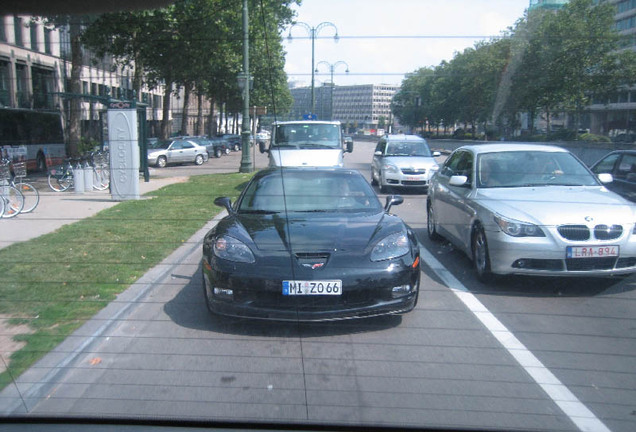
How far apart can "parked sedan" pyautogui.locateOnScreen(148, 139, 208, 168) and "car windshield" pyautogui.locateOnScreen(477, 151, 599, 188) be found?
23.2 m

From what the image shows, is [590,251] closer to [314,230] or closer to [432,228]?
[314,230]

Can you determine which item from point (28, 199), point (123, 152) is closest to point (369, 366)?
point (28, 199)

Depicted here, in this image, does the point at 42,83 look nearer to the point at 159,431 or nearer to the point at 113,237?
the point at 113,237

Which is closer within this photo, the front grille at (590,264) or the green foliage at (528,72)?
the front grille at (590,264)

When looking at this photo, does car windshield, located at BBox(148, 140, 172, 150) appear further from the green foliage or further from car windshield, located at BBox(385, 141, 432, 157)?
the green foliage

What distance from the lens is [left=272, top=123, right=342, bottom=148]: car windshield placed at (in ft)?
47.1

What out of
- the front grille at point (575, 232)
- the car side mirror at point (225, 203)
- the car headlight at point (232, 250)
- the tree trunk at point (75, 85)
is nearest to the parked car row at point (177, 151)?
the tree trunk at point (75, 85)

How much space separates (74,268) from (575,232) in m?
5.22

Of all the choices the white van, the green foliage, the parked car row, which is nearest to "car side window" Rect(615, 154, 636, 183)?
the green foliage

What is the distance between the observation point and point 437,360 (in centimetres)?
421

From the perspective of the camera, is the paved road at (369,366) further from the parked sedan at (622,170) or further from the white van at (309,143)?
the white van at (309,143)

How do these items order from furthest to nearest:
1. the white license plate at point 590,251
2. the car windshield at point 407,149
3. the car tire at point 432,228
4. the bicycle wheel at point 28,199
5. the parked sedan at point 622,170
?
the car windshield at point 407,149 < the bicycle wheel at point 28,199 < the parked sedan at point 622,170 < the car tire at point 432,228 < the white license plate at point 590,251

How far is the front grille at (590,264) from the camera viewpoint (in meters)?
5.72

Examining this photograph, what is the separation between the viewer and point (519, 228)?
19.5 ft
